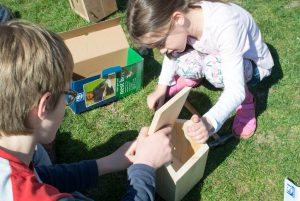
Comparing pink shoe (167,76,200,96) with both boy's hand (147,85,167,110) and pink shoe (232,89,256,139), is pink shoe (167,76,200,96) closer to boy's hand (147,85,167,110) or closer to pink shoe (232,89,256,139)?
boy's hand (147,85,167,110)

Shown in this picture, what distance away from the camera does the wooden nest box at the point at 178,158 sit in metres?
1.71

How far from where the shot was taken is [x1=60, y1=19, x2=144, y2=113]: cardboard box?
242cm

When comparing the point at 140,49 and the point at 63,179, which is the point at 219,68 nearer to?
the point at 140,49

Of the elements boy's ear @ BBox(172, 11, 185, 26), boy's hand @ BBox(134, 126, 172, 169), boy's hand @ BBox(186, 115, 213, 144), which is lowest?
boy's hand @ BBox(186, 115, 213, 144)

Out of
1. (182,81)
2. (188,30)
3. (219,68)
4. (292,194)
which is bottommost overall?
(292,194)

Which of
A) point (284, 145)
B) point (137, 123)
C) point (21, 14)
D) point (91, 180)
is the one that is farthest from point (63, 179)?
point (21, 14)

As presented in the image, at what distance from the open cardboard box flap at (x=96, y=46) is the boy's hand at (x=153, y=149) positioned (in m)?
0.89

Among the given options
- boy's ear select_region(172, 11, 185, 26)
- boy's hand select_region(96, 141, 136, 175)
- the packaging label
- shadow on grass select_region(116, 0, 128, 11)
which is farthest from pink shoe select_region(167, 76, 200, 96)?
shadow on grass select_region(116, 0, 128, 11)

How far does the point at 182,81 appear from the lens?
260cm

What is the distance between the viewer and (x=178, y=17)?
6.39 feet

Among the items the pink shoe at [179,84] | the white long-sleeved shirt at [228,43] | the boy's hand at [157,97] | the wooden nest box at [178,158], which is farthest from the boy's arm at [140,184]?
the pink shoe at [179,84]

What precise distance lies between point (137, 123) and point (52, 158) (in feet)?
1.87

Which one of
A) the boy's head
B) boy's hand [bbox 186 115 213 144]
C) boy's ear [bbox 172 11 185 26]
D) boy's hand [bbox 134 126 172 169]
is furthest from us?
boy's ear [bbox 172 11 185 26]

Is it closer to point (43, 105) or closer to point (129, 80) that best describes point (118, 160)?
point (43, 105)
